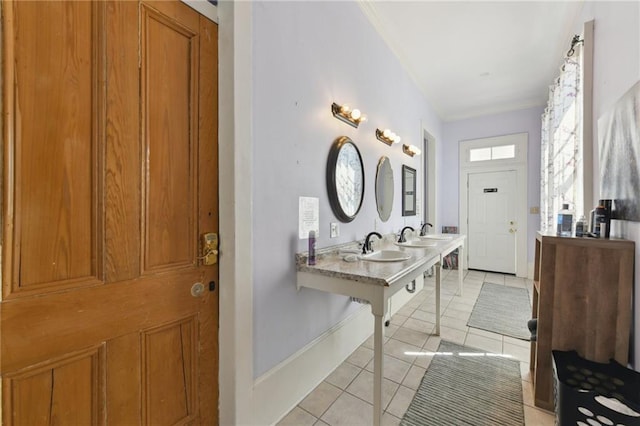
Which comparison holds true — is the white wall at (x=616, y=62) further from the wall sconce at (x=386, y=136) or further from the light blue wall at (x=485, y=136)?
the light blue wall at (x=485, y=136)

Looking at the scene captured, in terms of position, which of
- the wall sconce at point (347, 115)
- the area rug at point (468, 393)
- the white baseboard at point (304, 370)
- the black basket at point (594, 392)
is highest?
the wall sconce at point (347, 115)

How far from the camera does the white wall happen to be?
1.29 metres

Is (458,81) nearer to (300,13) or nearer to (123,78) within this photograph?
(300,13)

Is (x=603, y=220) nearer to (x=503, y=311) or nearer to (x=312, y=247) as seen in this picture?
(x=312, y=247)

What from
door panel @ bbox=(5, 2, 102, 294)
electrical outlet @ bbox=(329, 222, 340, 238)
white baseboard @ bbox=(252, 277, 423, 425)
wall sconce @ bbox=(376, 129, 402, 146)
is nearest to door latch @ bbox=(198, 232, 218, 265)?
door panel @ bbox=(5, 2, 102, 294)

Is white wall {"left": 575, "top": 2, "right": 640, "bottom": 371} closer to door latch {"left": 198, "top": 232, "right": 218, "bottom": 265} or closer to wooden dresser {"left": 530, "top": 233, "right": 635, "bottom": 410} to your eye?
wooden dresser {"left": 530, "top": 233, "right": 635, "bottom": 410}

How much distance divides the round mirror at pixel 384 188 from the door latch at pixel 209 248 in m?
1.80

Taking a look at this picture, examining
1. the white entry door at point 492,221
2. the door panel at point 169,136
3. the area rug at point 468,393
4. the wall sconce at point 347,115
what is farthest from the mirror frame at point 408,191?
the door panel at point 169,136

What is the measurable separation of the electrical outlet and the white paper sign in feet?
0.55

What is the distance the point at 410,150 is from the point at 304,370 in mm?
2908

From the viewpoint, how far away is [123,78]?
943mm

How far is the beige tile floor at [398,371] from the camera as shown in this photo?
149cm

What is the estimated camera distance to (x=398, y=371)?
1.90 metres

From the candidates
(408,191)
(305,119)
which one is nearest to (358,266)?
(305,119)
